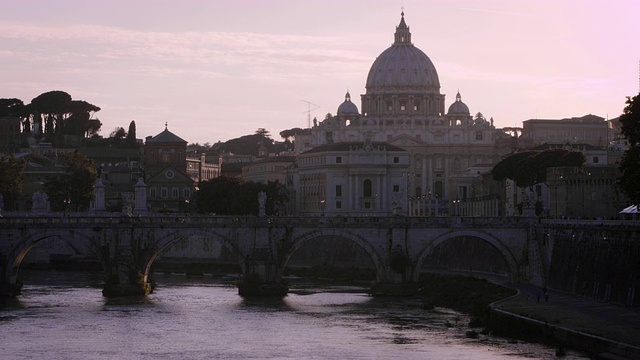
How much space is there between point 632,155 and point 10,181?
79.6m

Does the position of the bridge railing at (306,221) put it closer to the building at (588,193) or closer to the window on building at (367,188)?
the building at (588,193)

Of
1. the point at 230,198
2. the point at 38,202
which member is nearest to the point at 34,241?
the point at 38,202

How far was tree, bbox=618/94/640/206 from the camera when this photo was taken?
74.8 meters

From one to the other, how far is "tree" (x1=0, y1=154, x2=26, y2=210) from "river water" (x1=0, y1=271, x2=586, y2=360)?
45.8 m

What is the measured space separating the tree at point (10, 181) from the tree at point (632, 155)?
251ft

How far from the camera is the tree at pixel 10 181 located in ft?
474

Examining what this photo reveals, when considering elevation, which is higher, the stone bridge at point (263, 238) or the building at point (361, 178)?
the building at point (361, 178)

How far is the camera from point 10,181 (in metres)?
145

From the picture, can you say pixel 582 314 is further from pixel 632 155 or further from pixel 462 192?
pixel 462 192

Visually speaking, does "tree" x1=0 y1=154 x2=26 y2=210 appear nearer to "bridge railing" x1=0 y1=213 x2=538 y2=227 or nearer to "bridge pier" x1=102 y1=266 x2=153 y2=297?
"bridge railing" x1=0 y1=213 x2=538 y2=227

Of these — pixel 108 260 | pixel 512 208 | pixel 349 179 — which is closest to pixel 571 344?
pixel 108 260

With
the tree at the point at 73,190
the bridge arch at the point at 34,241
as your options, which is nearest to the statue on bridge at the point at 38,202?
the tree at the point at 73,190

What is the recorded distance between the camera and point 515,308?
254ft

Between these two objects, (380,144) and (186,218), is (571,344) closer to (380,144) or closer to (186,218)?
(186,218)
